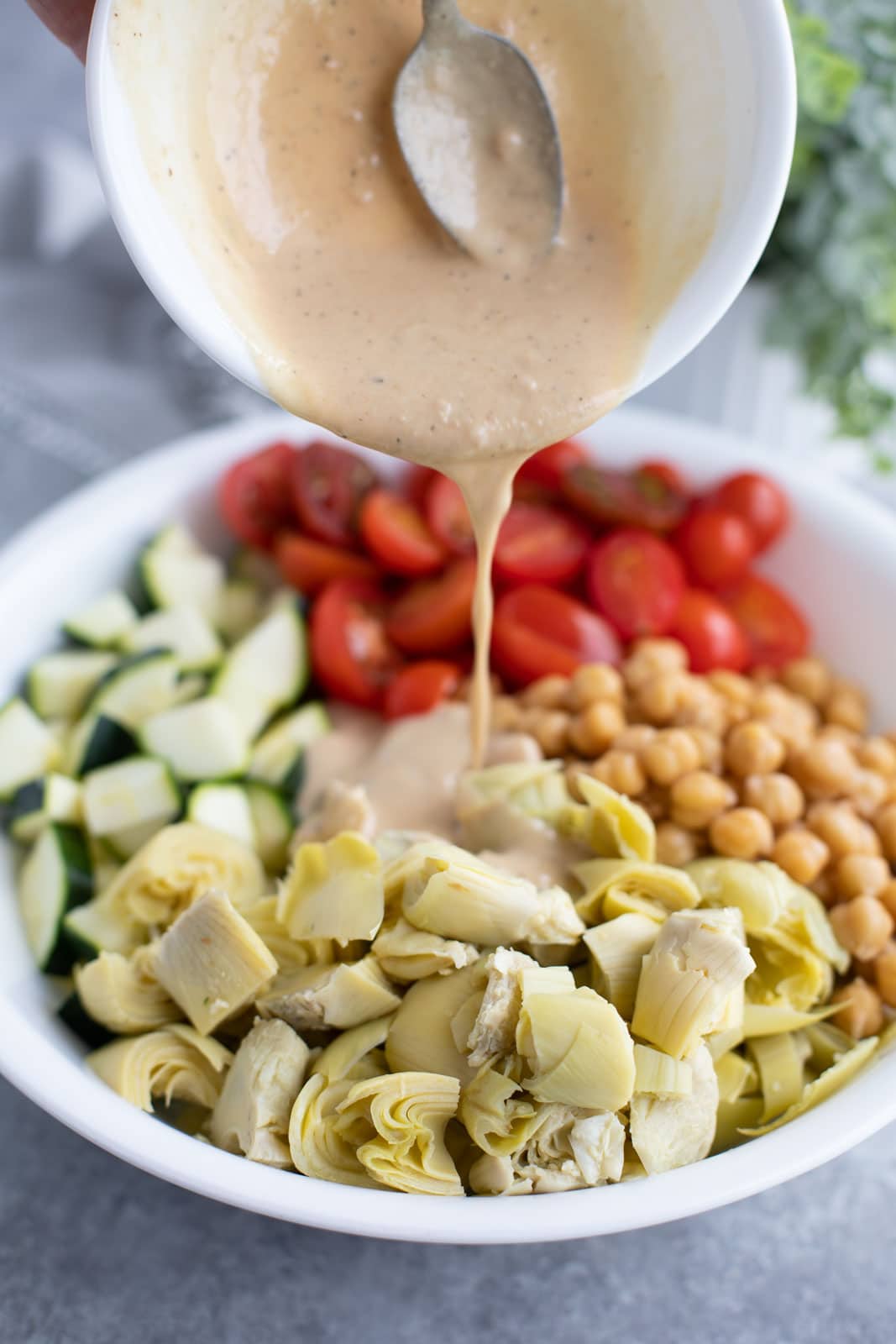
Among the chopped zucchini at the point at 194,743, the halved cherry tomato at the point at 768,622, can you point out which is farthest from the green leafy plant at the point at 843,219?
the chopped zucchini at the point at 194,743

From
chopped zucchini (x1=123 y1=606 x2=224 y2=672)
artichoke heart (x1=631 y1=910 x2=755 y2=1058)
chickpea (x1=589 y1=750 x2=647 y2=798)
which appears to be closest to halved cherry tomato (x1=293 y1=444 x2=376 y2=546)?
chopped zucchini (x1=123 y1=606 x2=224 y2=672)

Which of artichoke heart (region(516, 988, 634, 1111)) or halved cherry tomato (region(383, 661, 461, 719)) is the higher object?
artichoke heart (region(516, 988, 634, 1111))

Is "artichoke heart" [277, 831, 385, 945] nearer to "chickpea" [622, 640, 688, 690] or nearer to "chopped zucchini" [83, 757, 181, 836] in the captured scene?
"chopped zucchini" [83, 757, 181, 836]

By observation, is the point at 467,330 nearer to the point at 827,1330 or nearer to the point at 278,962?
the point at 278,962

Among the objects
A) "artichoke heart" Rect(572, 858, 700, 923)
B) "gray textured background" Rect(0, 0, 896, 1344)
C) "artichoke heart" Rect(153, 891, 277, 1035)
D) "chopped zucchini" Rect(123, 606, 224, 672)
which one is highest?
"artichoke heart" Rect(572, 858, 700, 923)

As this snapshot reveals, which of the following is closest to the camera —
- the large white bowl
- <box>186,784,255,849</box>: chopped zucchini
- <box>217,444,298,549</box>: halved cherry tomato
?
the large white bowl

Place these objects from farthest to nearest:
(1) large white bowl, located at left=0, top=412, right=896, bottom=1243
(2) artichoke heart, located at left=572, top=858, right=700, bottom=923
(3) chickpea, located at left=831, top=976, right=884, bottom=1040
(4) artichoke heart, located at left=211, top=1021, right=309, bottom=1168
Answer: (3) chickpea, located at left=831, top=976, right=884, bottom=1040 → (2) artichoke heart, located at left=572, top=858, right=700, bottom=923 → (4) artichoke heart, located at left=211, top=1021, right=309, bottom=1168 → (1) large white bowl, located at left=0, top=412, right=896, bottom=1243

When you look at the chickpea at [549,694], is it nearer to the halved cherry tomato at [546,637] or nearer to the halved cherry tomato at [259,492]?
the halved cherry tomato at [546,637]

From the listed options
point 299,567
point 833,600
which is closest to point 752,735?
point 833,600
